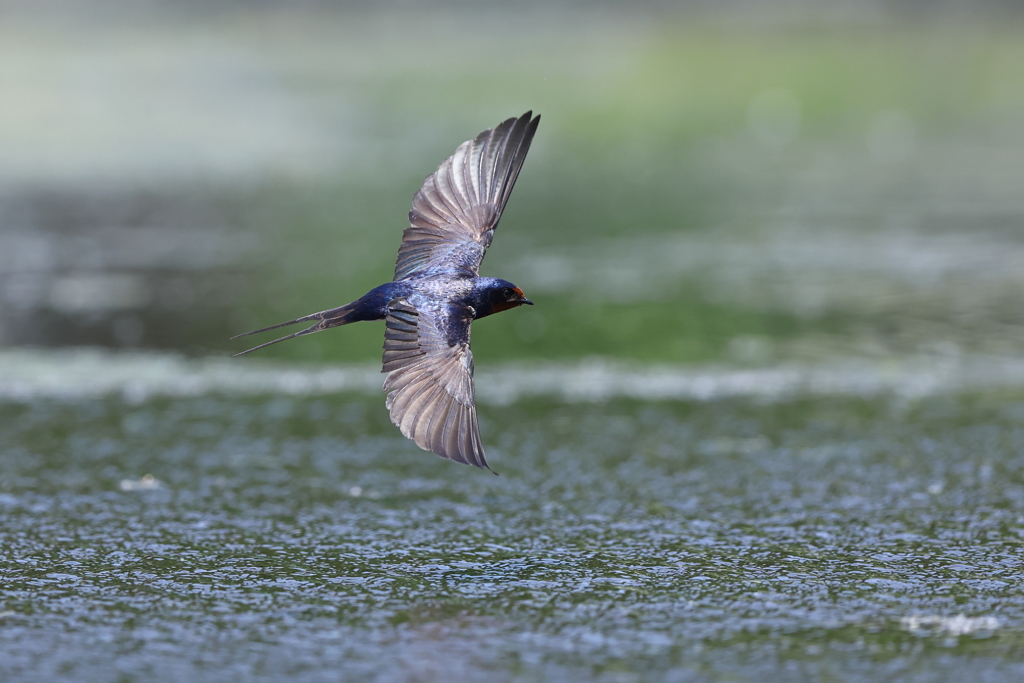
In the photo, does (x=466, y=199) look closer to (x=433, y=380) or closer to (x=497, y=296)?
(x=497, y=296)

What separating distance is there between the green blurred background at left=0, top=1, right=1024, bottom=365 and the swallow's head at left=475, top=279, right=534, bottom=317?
3442 millimetres

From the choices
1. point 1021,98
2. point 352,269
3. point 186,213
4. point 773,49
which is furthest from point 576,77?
point 352,269

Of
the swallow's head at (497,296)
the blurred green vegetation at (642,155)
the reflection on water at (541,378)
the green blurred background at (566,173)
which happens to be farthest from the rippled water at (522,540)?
the blurred green vegetation at (642,155)

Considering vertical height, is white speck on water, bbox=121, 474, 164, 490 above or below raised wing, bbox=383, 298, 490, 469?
below

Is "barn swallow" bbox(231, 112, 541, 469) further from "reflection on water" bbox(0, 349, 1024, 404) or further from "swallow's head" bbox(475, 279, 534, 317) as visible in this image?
"reflection on water" bbox(0, 349, 1024, 404)

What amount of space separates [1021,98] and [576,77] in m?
7.75

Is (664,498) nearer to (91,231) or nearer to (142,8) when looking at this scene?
(91,231)

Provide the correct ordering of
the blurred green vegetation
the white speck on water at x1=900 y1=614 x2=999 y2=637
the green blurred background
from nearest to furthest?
the white speck on water at x1=900 y1=614 x2=999 y2=637 → the blurred green vegetation → the green blurred background

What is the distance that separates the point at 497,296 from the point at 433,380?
0.53 metres

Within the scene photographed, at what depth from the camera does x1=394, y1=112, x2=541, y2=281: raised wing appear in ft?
17.6

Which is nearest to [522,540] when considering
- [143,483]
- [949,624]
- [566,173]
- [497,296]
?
[497,296]

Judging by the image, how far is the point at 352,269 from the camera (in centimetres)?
1102

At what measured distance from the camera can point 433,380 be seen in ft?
15.3

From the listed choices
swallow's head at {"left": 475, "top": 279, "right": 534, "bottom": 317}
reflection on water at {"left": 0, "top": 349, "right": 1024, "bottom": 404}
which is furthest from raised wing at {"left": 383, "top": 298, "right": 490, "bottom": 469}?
reflection on water at {"left": 0, "top": 349, "right": 1024, "bottom": 404}
